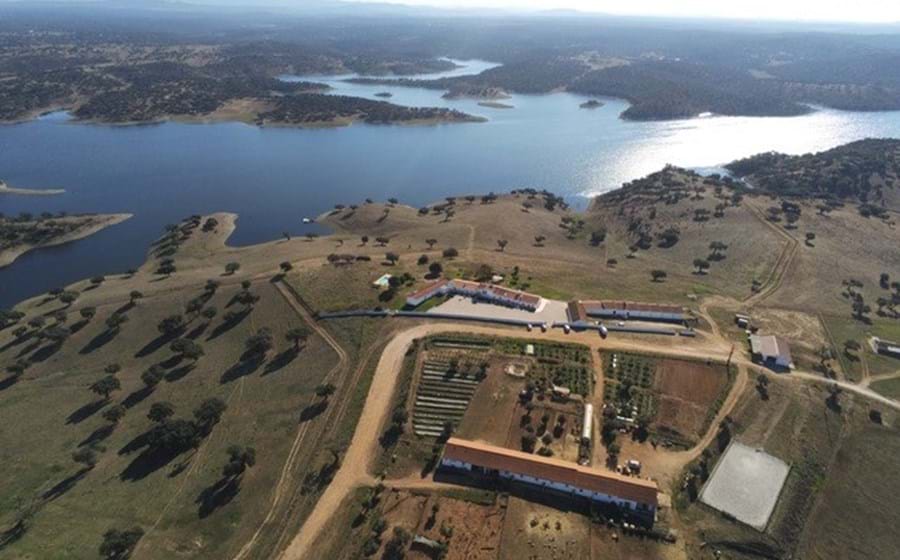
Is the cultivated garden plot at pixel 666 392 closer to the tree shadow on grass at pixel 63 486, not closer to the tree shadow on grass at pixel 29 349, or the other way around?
the tree shadow on grass at pixel 63 486

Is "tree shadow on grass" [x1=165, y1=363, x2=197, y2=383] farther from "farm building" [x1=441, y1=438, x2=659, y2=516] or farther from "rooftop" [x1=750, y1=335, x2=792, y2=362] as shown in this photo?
"rooftop" [x1=750, y1=335, x2=792, y2=362]

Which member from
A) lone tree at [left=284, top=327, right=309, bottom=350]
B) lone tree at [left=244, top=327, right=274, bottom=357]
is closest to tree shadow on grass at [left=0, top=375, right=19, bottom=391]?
lone tree at [left=244, top=327, right=274, bottom=357]

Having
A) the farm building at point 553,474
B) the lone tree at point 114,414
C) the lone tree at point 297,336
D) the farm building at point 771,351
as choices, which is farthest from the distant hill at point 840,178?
the lone tree at point 114,414

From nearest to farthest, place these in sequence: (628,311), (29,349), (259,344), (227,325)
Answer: (259,344)
(628,311)
(29,349)
(227,325)

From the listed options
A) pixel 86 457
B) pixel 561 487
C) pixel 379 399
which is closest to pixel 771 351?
pixel 561 487

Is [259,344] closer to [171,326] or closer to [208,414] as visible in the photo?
[208,414]

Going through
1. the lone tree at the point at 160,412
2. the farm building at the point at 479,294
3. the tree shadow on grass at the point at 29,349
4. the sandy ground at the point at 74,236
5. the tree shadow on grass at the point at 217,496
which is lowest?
the sandy ground at the point at 74,236
